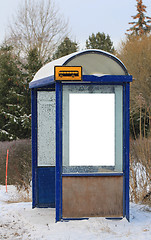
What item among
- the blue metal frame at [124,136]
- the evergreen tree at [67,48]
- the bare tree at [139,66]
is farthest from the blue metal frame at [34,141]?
the bare tree at [139,66]

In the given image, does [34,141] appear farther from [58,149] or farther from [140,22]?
[140,22]

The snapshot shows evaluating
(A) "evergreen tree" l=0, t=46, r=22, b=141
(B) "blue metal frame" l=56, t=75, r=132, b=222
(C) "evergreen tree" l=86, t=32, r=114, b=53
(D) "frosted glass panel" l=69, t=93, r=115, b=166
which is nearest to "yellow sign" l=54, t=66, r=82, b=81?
(B) "blue metal frame" l=56, t=75, r=132, b=222

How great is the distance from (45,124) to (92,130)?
1.45 metres

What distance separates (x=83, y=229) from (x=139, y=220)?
1.03 m

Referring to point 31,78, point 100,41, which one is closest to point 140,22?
point 100,41

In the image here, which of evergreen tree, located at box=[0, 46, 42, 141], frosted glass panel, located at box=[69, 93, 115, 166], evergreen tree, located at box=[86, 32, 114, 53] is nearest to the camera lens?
frosted glass panel, located at box=[69, 93, 115, 166]

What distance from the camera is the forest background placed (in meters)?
7.89

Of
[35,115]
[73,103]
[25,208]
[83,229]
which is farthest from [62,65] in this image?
[25,208]

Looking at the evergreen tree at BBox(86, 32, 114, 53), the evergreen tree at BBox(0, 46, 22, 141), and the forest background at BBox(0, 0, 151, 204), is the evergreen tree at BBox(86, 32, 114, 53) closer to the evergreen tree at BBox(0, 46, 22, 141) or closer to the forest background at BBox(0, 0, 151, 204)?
the forest background at BBox(0, 0, 151, 204)

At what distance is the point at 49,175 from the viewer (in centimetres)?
702

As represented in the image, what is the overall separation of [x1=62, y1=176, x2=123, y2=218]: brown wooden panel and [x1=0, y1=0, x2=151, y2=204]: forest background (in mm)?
1295

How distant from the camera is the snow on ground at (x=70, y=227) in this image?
510 cm

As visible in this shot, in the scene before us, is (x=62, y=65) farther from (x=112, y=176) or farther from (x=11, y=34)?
(x=11, y=34)

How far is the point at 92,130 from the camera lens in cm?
581
